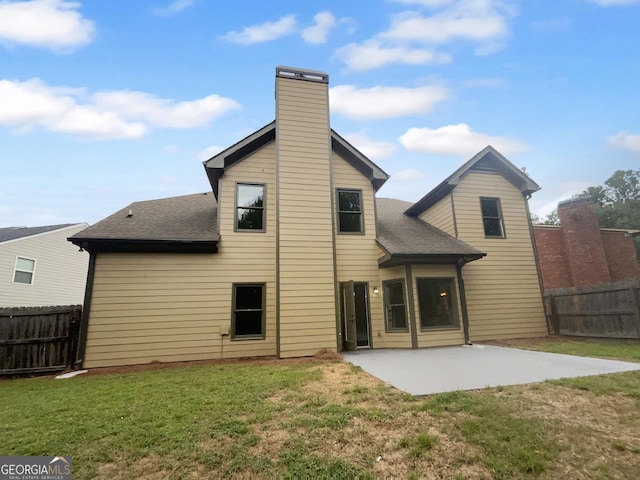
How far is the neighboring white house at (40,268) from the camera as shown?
1424 cm

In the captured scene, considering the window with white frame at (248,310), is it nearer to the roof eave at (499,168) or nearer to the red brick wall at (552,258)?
the roof eave at (499,168)

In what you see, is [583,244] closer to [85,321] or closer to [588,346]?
[588,346]

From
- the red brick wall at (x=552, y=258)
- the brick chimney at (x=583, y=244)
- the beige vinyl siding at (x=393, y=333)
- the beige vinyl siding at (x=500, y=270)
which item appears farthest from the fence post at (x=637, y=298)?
the brick chimney at (x=583, y=244)

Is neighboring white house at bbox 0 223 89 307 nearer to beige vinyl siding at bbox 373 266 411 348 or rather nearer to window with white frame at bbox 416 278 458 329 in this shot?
beige vinyl siding at bbox 373 266 411 348

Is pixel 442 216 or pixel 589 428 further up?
pixel 442 216

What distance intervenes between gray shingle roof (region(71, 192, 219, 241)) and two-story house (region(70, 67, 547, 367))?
5 cm

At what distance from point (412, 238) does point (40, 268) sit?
1923 centimetres

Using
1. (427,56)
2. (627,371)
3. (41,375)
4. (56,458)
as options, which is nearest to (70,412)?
(56,458)

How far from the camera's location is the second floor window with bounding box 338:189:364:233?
32.3 ft

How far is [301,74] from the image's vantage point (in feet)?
31.7

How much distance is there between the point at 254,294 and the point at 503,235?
30.9ft

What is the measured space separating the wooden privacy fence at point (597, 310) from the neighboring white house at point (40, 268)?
2362 cm

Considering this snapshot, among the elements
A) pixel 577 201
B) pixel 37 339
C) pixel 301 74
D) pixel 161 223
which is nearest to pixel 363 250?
pixel 301 74
